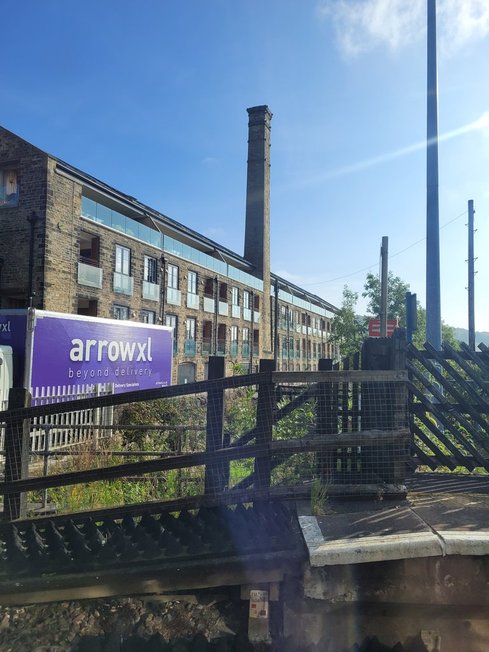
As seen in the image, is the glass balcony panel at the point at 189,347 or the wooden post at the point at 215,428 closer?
the wooden post at the point at 215,428

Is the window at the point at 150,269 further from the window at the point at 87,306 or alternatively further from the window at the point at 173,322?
the window at the point at 87,306

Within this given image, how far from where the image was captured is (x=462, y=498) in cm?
388

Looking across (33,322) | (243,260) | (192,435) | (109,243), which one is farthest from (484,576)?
(243,260)

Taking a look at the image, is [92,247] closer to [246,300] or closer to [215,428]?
[246,300]

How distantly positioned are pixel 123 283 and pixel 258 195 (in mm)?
21302

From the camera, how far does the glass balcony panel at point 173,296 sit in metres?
30.2

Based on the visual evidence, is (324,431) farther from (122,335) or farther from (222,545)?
(122,335)

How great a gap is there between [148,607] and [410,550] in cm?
184

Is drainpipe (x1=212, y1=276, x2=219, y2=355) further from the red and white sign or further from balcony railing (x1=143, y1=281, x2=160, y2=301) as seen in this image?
the red and white sign

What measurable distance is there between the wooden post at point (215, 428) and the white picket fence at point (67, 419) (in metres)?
4.02

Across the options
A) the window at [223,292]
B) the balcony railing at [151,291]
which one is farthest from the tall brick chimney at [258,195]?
the balcony railing at [151,291]

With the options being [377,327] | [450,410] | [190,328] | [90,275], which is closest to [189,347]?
[190,328]

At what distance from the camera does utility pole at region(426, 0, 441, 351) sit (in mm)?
8312

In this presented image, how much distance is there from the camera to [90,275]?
2292 centimetres
